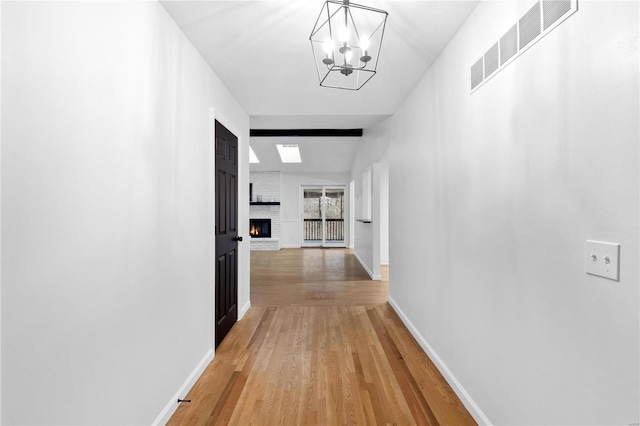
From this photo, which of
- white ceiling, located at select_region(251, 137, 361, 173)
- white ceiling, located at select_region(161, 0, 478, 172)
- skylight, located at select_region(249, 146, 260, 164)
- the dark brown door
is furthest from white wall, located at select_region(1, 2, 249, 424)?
skylight, located at select_region(249, 146, 260, 164)

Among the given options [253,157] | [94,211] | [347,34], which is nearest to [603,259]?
[347,34]

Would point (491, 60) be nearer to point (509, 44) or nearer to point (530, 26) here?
point (509, 44)

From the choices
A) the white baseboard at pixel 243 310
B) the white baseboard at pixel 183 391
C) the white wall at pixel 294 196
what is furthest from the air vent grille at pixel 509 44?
the white wall at pixel 294 196

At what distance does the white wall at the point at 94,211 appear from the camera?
0.93 metres

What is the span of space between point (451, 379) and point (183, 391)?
72.6 inches

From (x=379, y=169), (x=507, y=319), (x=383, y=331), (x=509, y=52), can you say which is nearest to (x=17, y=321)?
(x=507, y=319)

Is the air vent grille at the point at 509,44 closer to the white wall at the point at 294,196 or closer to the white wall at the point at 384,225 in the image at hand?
the white wall at the point at 384,225

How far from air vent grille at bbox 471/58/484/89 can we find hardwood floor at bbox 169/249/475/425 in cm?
202

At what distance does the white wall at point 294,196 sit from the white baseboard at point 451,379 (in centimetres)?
656

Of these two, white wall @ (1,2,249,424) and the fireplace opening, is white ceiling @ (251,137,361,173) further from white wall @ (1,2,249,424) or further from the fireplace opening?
white wall @ (1,2,249,424)

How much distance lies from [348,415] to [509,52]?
2200 millimetres

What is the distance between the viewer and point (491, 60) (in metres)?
1.66

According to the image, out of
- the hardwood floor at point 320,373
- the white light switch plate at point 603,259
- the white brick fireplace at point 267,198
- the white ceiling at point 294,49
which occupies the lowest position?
the hardwood floor at point 320,373

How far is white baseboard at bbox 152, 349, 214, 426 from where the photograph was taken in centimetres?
176
